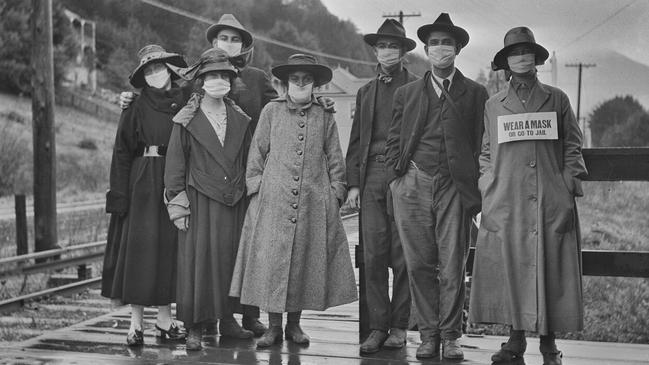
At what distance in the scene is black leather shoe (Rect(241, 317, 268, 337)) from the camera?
605 centimetres

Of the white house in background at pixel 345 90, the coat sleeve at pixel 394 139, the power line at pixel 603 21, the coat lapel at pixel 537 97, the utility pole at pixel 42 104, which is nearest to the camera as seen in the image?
the coat lapel at pixel 537 97

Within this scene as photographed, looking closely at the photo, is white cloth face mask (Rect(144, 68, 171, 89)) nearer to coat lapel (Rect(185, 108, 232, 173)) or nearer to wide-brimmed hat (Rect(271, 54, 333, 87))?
coat lapel (Rect(185, 108, 232, 173))

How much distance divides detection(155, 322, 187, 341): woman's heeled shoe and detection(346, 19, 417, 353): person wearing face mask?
52.5 inches

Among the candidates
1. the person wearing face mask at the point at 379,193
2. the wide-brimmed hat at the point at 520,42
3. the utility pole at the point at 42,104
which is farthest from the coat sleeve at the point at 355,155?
the utility pole at the point at 42,104

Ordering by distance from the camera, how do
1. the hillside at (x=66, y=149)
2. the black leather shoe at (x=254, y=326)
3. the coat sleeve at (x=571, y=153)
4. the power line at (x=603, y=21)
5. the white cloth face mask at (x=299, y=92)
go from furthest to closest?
the hillside at (x=66, y=149) < the power line at (x=603, y=21) < the black leather shoe at (x=254, y=326) < the white cloth face mask at (x=299, y=92) < the coat sleeve at (x=571, y=153)

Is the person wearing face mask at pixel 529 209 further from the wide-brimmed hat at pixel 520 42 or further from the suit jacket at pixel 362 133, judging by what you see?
the suit jacket at pixel 362 133

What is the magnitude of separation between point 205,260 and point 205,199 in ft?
1.29

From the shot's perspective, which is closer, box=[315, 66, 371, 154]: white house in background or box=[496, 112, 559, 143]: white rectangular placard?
box=[496, 112, 559, 143]: white rectangular placard

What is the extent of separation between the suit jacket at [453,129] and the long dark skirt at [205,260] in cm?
119

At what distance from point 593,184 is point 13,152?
14.3 m

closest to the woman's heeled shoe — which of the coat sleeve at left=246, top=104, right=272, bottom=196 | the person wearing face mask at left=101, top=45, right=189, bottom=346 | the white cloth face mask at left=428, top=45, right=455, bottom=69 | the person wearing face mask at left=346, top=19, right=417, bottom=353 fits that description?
the person wearing face mask at left=101, top=45, right=189, bottom=346

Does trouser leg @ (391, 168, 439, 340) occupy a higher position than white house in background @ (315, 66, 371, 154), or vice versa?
white house in background @ (315, 66, 371, 154)

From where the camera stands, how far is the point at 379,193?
5.40 metres

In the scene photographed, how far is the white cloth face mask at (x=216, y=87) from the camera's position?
5648mm
